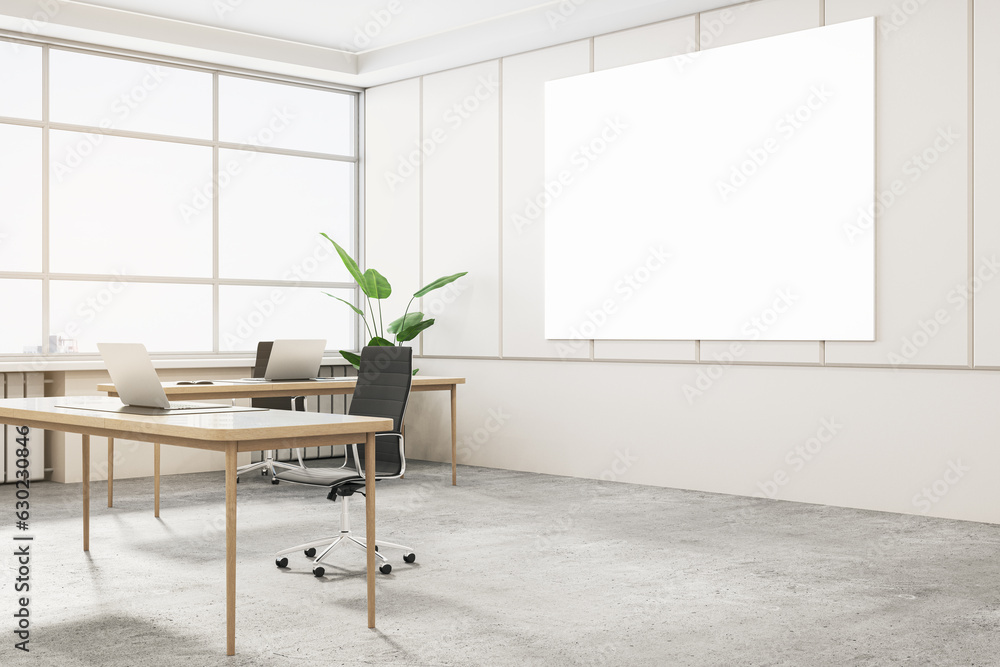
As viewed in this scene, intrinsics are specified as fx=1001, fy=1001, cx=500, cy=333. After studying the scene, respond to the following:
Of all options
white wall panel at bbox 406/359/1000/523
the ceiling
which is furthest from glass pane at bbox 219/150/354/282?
white wall panel at bbox 406/359/1000/523

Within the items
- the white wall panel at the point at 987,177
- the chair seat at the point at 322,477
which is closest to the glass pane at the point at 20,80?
the chair seat at the point at 322,477

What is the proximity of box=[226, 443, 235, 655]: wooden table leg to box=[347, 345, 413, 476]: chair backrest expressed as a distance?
4.65 ft

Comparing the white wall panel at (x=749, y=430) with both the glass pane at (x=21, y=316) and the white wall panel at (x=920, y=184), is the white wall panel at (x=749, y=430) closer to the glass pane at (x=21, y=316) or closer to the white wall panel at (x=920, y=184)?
the white wall panel at (x=920, y=184)

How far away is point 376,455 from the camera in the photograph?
198 inches

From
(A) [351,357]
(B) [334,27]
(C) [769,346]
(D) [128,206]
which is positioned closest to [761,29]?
(C) [769,346]

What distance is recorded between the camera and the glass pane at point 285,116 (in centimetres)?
872

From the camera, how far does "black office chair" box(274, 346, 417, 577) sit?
4.41 m

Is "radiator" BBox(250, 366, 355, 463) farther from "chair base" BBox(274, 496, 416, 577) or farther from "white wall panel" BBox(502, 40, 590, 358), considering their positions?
"chair base" BBox(274, 496, 416, 577)

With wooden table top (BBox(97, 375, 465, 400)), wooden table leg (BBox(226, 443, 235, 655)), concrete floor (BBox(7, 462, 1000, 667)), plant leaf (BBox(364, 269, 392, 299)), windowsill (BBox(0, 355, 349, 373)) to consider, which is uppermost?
plant leaf (BBox(364, 269, 392, 299))

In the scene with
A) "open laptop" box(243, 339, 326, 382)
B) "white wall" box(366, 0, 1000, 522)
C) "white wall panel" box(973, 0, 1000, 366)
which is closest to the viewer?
"white wall panel" box(973, 0, 1000, 366)

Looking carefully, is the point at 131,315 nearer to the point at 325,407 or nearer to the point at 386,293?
the point at 325,407

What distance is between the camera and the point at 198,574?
14.7 feet

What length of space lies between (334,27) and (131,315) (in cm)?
288

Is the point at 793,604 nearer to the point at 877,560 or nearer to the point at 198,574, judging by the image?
the point at 877,560
